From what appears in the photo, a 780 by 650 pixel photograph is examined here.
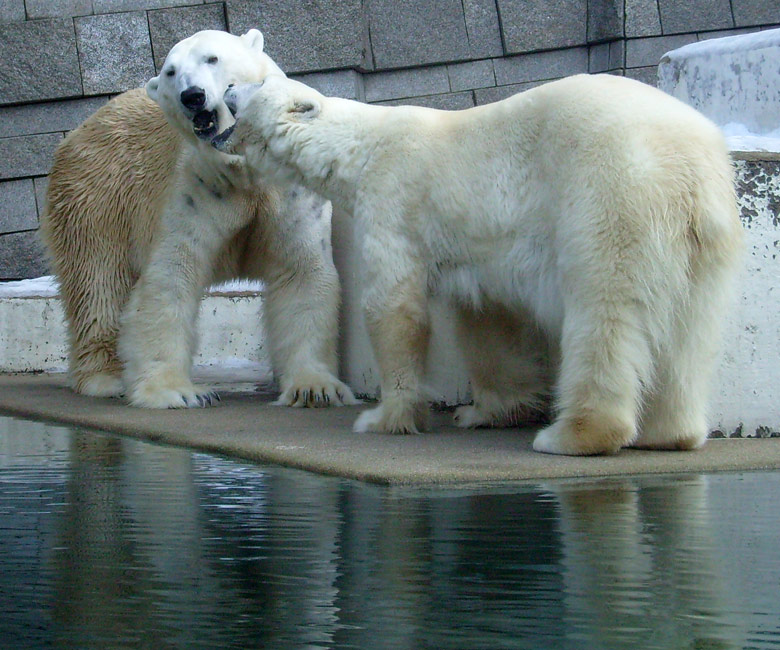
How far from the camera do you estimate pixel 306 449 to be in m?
3.38

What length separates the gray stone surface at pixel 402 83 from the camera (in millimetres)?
8492

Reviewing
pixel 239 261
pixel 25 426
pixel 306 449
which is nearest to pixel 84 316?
pixel 239 261

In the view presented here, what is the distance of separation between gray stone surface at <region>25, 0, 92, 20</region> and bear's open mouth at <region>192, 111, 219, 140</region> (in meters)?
4.13

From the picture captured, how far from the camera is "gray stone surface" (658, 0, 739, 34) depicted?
27.1 ft

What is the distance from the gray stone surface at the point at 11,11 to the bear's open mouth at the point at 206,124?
13.9 feet

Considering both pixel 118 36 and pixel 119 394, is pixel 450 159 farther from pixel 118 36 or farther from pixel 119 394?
pixel 118 36

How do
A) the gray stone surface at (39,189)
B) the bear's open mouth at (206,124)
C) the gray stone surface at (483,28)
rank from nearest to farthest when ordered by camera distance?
1. the bear's open mouth at (206,124)
2. the gray stone surface at (39,189)
3. the gray stone surface at (483,28)

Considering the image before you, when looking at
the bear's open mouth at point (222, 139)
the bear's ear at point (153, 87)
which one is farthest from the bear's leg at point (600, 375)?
the bear's ear at point (153, 87)

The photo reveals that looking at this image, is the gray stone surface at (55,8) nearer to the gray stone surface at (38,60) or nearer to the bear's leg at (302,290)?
the gray stone surface at (38,60)

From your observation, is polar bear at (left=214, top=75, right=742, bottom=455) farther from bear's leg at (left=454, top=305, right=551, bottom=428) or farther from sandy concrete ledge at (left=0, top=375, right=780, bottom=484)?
→ sandy concrete ledge at (left=0, top=375, right=780, bottom=484)

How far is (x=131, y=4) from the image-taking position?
831cm

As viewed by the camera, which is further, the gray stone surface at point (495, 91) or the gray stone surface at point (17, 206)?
the gray stone surface at point (495, 91)

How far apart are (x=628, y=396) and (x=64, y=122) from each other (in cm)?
604

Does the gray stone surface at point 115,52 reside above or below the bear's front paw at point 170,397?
above
